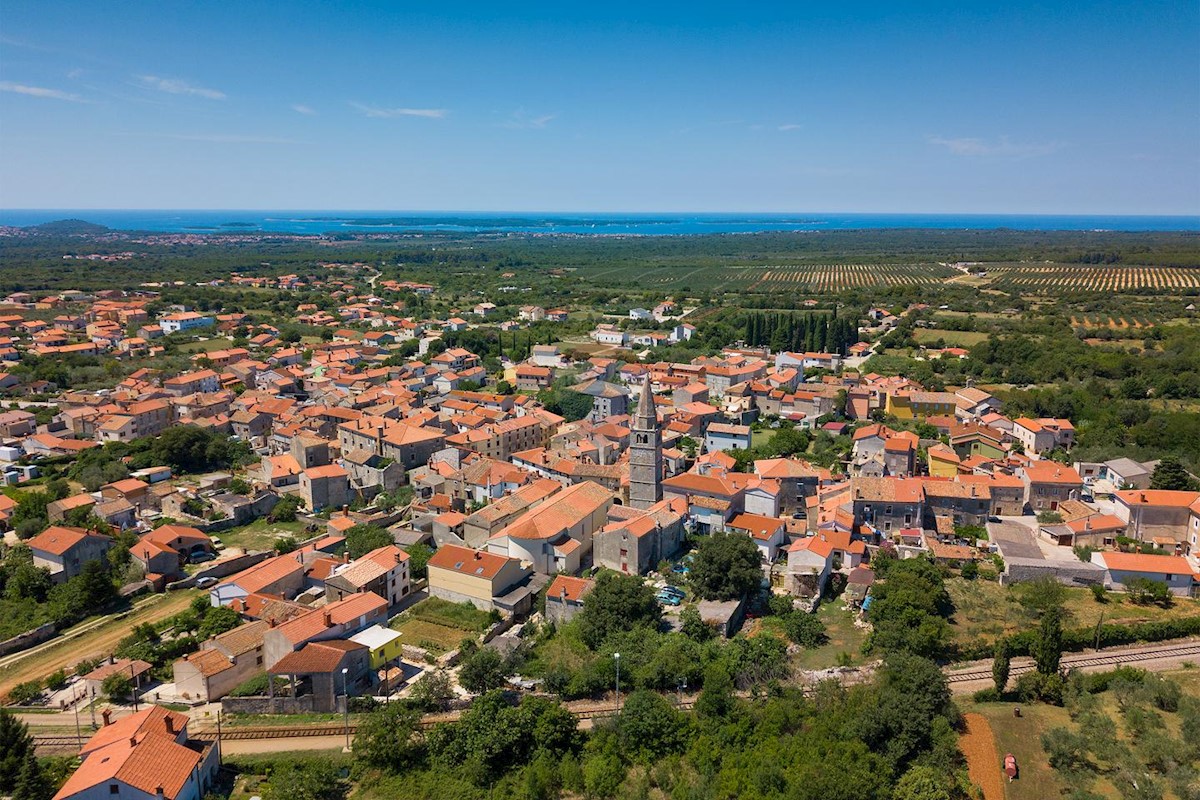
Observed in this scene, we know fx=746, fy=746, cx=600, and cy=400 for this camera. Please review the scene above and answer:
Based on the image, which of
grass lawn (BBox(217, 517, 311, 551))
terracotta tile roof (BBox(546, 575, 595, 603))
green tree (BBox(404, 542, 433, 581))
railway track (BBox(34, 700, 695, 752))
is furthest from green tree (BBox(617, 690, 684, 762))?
grass lawn (BBox(217, 517, 311, 551))

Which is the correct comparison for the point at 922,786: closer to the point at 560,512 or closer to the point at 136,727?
the point at 560,512

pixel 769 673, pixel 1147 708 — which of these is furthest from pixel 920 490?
pixel 769 673

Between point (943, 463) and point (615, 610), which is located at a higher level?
point (943, 463)

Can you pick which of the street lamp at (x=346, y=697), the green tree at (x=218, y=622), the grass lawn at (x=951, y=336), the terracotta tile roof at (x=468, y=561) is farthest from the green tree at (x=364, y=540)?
the grass lawn at (x=951, y=336)

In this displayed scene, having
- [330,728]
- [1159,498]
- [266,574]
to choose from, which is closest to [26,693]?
[266,574]

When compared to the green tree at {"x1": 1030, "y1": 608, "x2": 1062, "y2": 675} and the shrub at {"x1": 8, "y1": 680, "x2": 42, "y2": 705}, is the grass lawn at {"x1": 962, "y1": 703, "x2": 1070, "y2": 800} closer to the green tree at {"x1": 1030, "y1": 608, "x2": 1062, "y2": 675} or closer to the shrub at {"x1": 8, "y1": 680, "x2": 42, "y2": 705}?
the green tree at {"x1": 1030, "y1": 608, "x2": 1062, "y2": 675}

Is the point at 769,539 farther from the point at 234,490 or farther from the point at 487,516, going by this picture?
the point at 234,490

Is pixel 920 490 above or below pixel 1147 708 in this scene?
above
